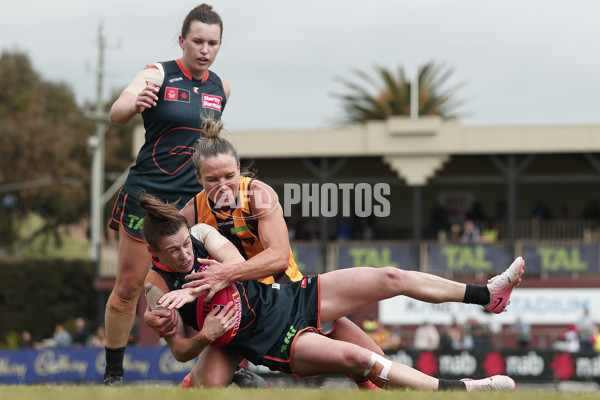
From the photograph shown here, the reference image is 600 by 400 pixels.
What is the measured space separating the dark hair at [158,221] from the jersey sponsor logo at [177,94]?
1.12m

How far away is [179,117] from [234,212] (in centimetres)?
104

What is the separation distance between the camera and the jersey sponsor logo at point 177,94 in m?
7.10

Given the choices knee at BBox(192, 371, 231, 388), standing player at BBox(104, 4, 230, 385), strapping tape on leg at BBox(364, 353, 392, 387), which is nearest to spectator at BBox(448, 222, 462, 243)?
standing player at BBox(104, 4, 230, 385)

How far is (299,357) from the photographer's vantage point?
6.34m

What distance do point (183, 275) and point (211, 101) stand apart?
151 cm

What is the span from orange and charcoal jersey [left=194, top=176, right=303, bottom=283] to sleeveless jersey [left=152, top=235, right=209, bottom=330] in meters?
0.21

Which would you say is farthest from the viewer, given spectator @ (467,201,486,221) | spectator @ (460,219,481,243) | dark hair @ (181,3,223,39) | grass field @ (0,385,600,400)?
spectator @ (467,201,486,221)

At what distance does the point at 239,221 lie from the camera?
257 inches

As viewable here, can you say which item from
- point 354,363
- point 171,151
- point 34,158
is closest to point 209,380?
point 354,363

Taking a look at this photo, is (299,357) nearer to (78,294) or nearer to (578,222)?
(578,222)

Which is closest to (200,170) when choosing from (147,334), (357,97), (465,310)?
(465,310)

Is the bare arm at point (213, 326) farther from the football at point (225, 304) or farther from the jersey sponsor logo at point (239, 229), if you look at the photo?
the jersey sponsor logo at point (239, 229)

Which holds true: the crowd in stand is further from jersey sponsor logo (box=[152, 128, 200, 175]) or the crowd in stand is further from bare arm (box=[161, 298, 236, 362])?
bare arm (box=[161, 298, 236, 362])

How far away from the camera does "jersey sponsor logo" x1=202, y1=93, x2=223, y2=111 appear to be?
7.23 metres
